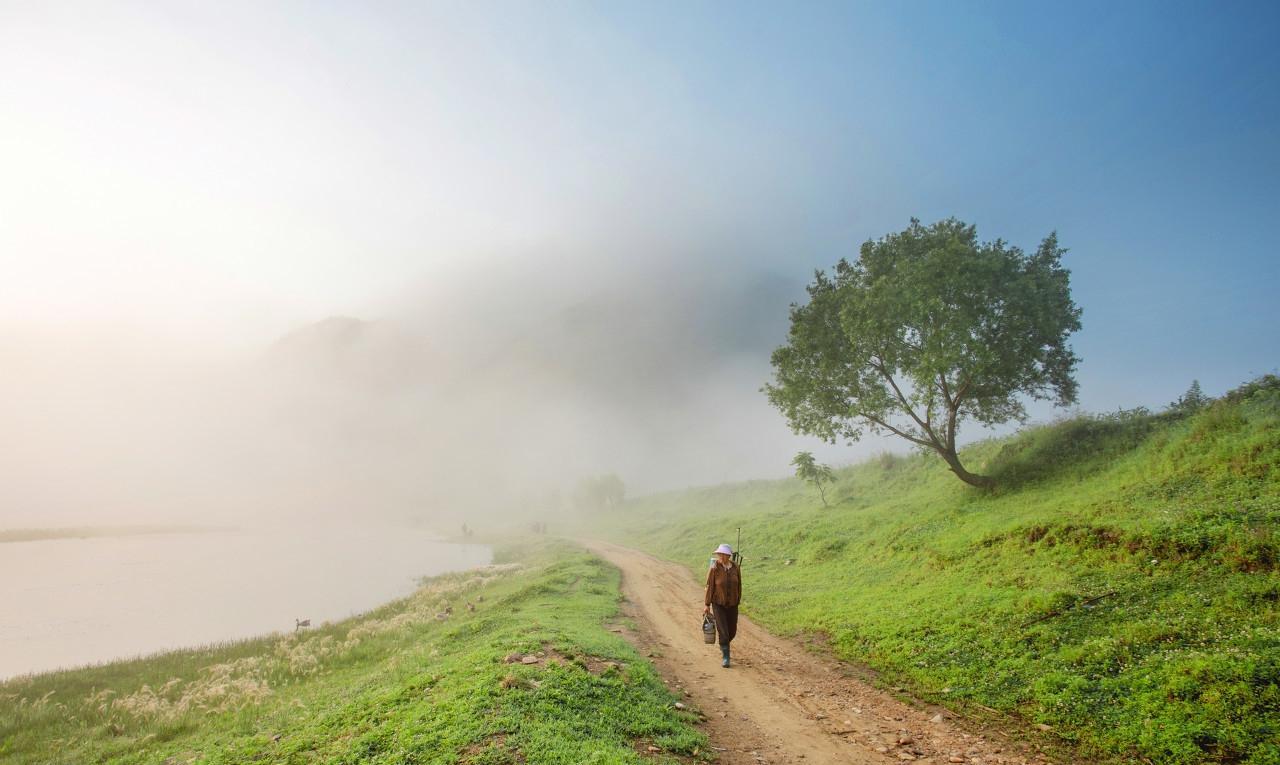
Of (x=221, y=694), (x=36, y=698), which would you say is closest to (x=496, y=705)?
(x=221, y=694)

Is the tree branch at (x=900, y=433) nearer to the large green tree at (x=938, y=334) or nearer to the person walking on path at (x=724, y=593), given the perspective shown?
the large green tree at (x=938, y=334)

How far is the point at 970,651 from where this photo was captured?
12.8 m

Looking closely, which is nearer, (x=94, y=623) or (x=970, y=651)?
(x=970, y=651)

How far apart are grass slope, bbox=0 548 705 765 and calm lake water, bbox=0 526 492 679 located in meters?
7.82

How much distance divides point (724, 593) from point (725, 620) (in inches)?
31.2

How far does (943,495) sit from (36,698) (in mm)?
42847

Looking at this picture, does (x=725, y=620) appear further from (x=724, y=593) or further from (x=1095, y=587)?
(x=1095, y=587)

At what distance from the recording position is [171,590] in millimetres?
41406

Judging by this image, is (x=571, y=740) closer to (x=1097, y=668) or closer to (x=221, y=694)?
(x=1097, y=668)

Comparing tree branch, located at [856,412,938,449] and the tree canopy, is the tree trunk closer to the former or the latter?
tree branch, located at [856,412,938,449]

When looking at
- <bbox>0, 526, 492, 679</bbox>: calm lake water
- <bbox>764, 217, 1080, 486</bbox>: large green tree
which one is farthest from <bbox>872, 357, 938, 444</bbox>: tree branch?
<bbox>0, 526, 492, 679</bbox>: calm lake water

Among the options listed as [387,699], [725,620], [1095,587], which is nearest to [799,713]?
[725,620]

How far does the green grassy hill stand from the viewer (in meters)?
8.89

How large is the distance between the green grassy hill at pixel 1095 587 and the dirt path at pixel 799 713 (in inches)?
53.0
